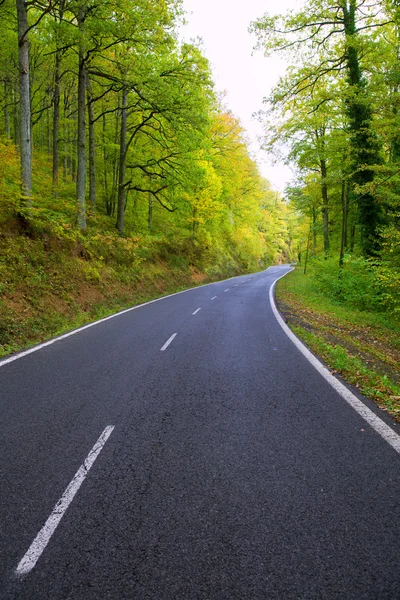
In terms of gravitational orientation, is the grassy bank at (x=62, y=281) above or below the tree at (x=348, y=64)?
below

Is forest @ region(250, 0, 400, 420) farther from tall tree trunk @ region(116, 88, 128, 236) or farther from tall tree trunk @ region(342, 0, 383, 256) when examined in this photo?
tall tree trunk @ region(116, 88, 128, 236)

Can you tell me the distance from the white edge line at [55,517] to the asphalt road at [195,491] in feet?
0.04

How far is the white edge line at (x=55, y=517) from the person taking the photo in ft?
6.43

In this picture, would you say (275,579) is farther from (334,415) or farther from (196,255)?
(196,255)

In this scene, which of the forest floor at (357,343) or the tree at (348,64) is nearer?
the forest floor at (357,343)

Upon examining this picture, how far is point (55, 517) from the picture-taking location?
7.55 ft

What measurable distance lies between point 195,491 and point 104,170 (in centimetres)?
2364

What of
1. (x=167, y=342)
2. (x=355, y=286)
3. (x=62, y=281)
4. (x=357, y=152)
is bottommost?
(x=167, y=342)

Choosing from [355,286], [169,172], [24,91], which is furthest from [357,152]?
[24,91]

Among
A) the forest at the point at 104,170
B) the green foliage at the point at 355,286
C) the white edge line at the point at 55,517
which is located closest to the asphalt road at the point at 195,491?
the white edge line at the point at 55,517

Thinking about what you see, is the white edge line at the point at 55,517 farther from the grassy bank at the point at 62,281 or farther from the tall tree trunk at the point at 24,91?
the tall tree trunk at the point at 24,91

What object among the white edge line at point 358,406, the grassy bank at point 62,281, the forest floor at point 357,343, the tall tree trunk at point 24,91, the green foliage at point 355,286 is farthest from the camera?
the green foliage at point 355,286

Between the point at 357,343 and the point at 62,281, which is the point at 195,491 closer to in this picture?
the point at 357,343

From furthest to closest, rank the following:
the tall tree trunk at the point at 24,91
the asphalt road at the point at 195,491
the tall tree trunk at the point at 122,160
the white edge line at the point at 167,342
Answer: the tall tree trunk at the point at 122,160 < the tall tree trunk at the point at 24,91 < the white edge line at the point at 167,342 < the asphalt road at the point at 195,491
